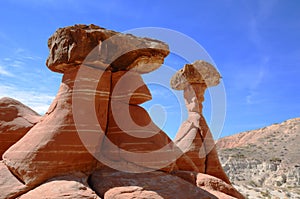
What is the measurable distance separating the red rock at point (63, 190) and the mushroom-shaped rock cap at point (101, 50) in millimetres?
2842

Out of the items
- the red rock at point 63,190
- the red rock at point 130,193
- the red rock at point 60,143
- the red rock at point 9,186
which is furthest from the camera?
the red rock at point 60,143

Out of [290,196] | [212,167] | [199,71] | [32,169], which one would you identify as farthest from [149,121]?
[290,196]

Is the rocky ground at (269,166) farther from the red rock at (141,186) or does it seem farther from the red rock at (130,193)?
the red rock at (130,193)

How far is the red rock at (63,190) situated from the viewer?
5.45m

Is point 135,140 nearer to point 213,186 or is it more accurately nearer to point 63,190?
point 63,190

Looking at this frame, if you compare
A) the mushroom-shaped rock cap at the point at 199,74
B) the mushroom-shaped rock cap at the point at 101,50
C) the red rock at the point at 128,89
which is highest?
the mushroom-shaped rock cap at the point at 199,74

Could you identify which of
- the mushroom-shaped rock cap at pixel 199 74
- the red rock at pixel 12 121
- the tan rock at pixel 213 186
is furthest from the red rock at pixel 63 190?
the mushroom-shaped rock cap at pixel 199 74

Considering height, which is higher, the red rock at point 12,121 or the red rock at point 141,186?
the red rock at point 12,121

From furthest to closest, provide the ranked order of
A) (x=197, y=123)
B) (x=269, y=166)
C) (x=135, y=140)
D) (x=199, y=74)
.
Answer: (x=269, y=166) < (x=199, y=74) < (x=197, y=123) < (x=135, y=140)

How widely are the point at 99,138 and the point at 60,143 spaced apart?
916mm

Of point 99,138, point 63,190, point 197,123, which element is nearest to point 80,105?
point 99,138

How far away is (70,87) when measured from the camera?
7.21m

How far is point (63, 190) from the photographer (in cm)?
556

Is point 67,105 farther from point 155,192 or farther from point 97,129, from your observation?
point 155,192
